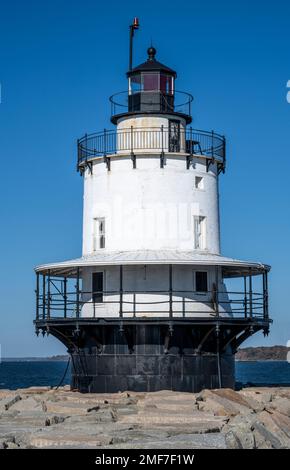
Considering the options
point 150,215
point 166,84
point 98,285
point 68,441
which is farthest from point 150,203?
point 68,441

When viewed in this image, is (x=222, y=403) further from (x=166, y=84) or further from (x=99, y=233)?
(x=166, y=84)

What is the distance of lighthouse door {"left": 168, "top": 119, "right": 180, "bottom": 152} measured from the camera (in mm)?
35719

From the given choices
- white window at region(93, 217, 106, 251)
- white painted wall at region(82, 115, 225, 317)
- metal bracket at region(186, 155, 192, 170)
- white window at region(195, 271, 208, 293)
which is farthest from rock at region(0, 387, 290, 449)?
metal bracket at region(186, 155, 192, 170)

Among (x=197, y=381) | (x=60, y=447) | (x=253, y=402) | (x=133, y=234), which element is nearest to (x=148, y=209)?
(x=133, y=234)

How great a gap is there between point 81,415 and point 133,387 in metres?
7.04

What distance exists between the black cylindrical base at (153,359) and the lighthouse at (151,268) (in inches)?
1.4

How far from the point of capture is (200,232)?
1394 inches

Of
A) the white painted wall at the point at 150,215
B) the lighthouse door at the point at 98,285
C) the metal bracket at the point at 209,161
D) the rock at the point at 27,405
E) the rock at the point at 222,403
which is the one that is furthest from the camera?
the metal bracket at the point at 209,161

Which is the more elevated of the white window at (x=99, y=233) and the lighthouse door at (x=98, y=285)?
the white window at (x=99, y=233)

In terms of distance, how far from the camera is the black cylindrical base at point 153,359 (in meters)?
32.9

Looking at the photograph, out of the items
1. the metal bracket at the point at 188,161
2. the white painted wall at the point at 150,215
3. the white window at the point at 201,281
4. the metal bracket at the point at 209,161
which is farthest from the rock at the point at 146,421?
the metal bracket at the point at 209,161

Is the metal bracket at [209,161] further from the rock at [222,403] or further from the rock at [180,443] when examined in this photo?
the rock at [180,443]

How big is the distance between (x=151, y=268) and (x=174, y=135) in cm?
544

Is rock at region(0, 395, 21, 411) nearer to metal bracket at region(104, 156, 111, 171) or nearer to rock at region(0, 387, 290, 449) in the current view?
rock at region(0, 387, 290, 449)
